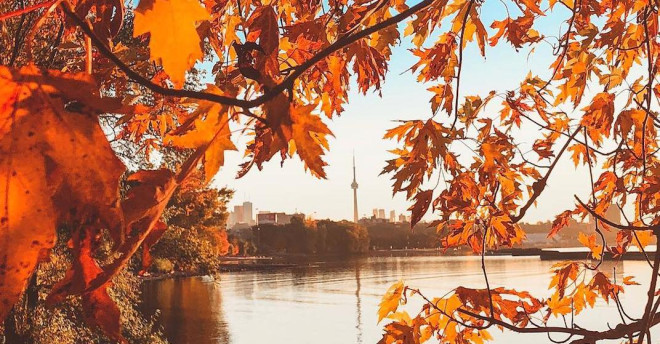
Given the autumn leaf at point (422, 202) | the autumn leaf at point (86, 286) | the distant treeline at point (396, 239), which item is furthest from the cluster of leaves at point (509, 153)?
the distant treeline at point (396, 239)

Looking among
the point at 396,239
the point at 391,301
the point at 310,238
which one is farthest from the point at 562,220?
the point at 396,239

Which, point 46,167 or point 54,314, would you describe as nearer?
point 46,167

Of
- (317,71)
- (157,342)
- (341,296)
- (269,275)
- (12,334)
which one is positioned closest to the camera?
(317,71)

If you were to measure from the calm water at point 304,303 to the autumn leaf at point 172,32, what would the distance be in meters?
13.3

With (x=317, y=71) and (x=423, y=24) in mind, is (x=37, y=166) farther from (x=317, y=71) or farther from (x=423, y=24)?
(x=423, y=24)

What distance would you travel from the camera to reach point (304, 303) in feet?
87.6

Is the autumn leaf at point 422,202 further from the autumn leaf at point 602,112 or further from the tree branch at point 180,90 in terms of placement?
the tree branch at point 180,90

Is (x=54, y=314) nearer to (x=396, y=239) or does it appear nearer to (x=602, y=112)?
(x=602, y=112)

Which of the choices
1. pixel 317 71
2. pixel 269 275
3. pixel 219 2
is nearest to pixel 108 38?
pixel 219 2

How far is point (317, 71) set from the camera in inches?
63.2

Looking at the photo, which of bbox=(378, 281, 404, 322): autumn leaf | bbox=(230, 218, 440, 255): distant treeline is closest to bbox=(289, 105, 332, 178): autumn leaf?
bbox=(378, 281, 404, 322): autumn leaf

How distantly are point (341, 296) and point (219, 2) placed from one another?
2816 cm

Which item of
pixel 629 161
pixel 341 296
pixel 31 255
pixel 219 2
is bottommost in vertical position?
pixel 341 296

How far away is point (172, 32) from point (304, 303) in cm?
Answer: 2697
